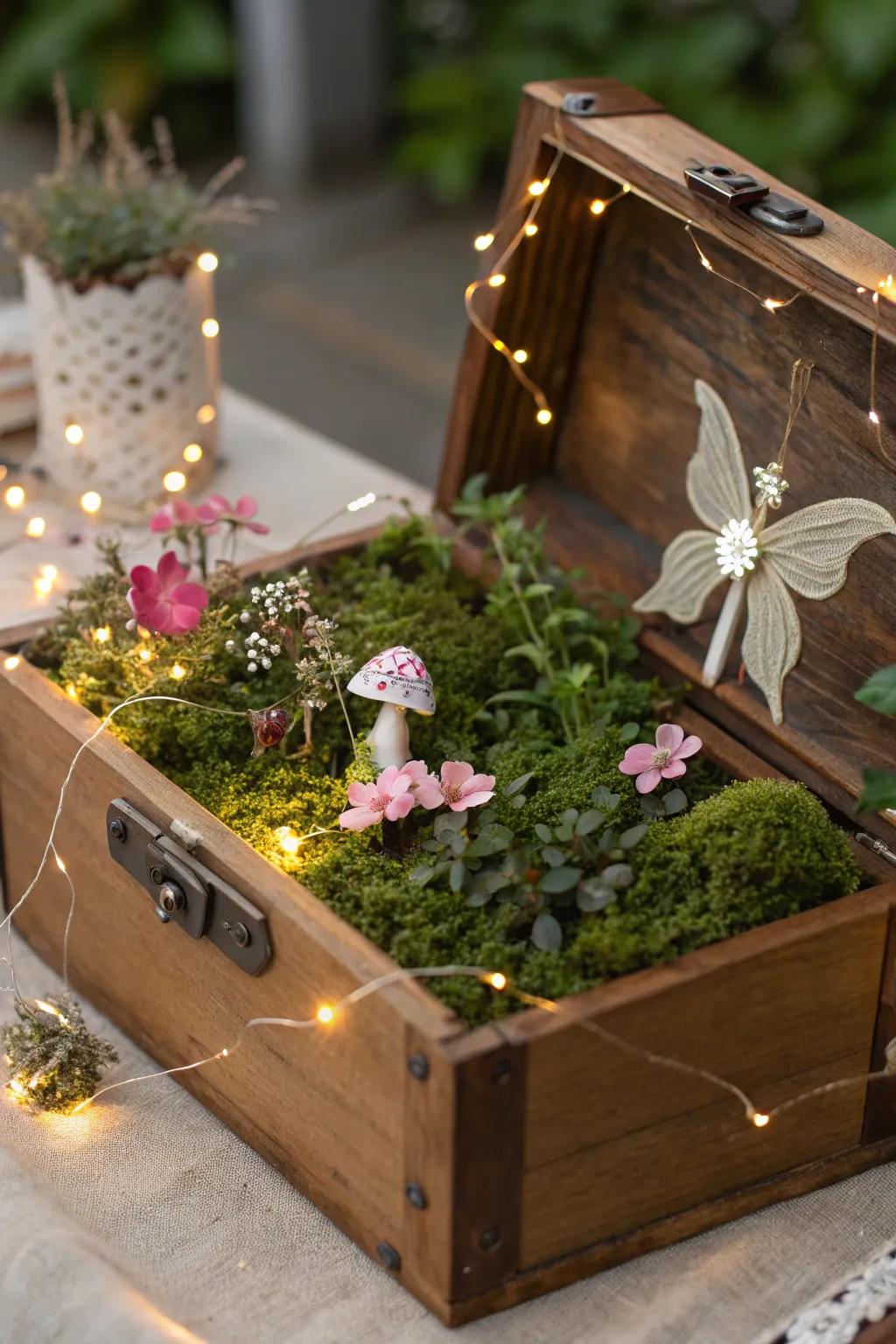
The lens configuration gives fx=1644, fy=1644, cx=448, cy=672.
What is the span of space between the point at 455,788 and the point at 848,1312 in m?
0.49

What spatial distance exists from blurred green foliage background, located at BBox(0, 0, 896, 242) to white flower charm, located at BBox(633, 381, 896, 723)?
1.94 metres

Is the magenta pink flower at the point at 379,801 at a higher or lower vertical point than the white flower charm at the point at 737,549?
lower

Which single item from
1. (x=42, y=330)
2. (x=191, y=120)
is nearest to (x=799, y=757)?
(x=42, y=330)

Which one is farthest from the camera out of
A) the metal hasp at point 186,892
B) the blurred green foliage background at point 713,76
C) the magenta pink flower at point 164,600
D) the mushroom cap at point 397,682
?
the blurred green foliage background at point 713,76

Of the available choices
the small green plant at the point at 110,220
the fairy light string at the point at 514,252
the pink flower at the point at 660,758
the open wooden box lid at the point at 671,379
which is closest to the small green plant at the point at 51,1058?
the pink flower at the point at 660,758

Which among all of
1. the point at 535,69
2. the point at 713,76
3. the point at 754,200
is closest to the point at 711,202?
the point at 754,200

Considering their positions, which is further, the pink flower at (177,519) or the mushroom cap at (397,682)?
the pink flower at (177,519)

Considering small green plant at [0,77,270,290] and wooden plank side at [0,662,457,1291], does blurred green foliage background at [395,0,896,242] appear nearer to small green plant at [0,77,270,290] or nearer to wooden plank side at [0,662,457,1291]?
small green plant at [0,77,270,290]

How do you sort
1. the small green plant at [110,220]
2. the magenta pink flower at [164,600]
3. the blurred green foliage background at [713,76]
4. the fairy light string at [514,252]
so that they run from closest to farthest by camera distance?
the magenta pink flower at [164,600] < the fairy light string at [514,252] < the small green plant at [110,220] < the blurred green foliage background at [713,76]

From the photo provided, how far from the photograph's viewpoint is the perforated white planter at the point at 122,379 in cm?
193

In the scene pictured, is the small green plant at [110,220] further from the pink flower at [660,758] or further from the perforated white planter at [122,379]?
the pink flower at [660,758]

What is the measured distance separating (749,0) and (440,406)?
1.31m

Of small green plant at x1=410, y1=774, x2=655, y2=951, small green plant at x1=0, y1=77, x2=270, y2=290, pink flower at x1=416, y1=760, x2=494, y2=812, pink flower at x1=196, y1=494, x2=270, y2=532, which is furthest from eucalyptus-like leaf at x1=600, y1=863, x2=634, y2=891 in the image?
small green plant at x1=0, y1=77, x2=270, y2=290

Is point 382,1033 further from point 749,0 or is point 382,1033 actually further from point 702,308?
point 749,0
